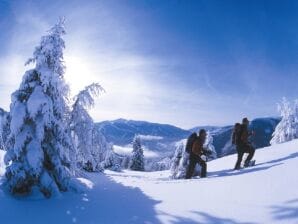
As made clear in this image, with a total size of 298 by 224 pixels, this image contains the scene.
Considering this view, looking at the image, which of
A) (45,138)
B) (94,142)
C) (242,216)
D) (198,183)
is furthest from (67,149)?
(94,142)

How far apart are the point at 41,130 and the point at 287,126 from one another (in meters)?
42.5

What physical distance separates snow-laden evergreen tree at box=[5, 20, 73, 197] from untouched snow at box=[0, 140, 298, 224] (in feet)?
1.70

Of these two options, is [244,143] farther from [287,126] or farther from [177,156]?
[287,126]

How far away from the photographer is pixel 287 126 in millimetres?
46531

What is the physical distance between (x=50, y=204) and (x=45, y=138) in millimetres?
2210

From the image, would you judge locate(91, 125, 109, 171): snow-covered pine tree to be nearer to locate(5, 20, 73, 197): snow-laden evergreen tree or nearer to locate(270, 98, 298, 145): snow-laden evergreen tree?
locate(5, 20, 73, 197): snow-laden evergreen tree

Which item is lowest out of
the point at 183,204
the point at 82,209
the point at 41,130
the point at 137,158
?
the point at 137,158

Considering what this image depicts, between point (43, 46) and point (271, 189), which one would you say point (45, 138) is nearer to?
point (43, 46)

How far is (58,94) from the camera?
10836mm

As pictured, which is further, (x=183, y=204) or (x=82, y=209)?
(x=82, y=209)

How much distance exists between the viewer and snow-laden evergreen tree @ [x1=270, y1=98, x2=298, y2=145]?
149 ft

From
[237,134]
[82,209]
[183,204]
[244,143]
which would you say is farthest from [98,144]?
[183,204]

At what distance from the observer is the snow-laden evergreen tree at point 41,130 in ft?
32.9

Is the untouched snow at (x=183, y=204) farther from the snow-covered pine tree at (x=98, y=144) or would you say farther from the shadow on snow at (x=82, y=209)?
the snow-covered pine tree at (x=98, y=144)
